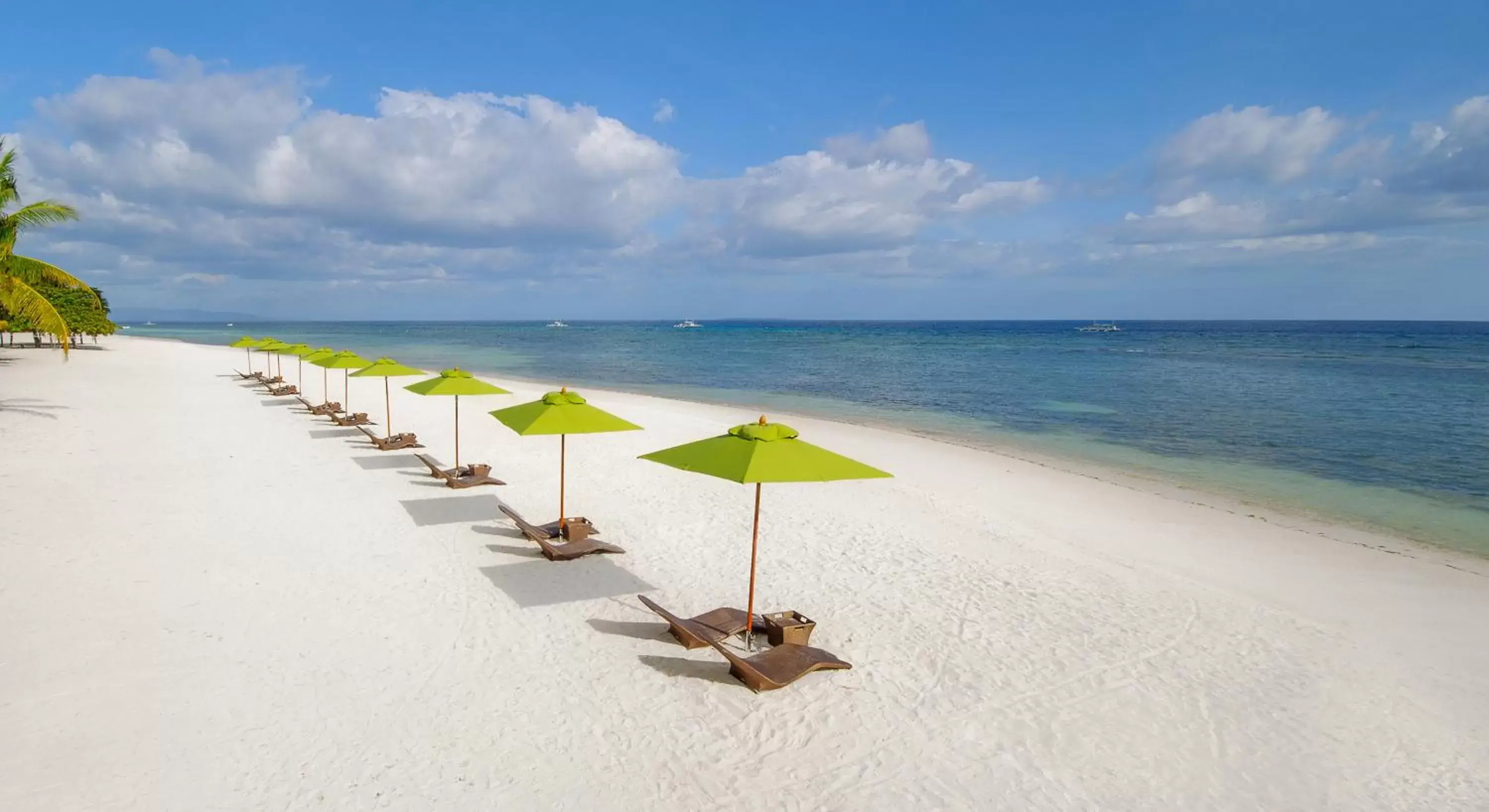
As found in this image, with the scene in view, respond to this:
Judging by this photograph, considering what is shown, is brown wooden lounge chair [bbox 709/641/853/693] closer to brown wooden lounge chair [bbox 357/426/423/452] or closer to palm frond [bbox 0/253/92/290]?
brown wooden lounge chair [bbox 357/426/423/452]

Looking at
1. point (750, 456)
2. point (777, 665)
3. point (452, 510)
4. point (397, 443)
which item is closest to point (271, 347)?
point (397, 443)

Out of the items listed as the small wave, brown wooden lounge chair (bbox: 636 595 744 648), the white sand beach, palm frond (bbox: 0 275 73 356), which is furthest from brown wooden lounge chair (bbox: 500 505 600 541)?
the small wave

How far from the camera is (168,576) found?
286 inches

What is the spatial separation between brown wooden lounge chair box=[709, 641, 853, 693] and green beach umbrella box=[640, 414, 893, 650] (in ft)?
1.40

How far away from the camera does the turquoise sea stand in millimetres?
14680

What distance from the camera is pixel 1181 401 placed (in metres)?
28.7

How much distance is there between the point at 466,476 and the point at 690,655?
671cm

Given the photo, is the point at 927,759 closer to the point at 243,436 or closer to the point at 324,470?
the point at 324,470

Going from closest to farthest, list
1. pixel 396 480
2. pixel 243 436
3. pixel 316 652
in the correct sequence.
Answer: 1. pixel 316 652
2. pixel 396 480
3. pixel 243 436

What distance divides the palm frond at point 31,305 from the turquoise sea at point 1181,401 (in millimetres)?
18843

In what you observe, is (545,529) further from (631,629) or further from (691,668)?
(691,668)

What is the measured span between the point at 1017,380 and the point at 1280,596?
31020mm

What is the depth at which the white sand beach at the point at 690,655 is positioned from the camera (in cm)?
454

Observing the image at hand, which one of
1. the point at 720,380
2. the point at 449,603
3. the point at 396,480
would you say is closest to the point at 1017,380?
the point at 720,380
